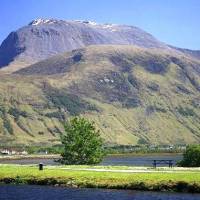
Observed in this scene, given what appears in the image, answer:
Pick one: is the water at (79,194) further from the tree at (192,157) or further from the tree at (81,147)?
the tree at (81,147)

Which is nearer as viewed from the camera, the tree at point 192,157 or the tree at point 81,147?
the tree at point 192,157

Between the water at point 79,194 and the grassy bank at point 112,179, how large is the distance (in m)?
2.01

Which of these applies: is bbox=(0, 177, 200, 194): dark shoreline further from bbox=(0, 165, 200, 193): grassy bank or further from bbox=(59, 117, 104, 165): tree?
bbox=(59, 117, 104, 165): tree

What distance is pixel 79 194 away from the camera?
70.2 meters

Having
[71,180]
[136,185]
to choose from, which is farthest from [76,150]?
[136,185]

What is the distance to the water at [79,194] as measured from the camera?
65.2 meters

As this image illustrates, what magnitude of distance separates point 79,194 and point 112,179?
7848 mm

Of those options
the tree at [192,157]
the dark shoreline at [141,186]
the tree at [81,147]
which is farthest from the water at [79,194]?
the tree at [81,147]

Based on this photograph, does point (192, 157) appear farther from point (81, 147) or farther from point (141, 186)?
point (141, 186)

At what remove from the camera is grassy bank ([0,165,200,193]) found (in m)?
69.1

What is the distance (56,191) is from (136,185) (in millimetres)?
11798

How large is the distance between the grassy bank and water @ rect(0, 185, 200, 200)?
201cm

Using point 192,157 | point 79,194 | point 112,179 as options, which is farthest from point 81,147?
point 79,194

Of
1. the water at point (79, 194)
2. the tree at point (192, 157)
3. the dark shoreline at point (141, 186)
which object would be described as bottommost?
the water at point (79, 194)
